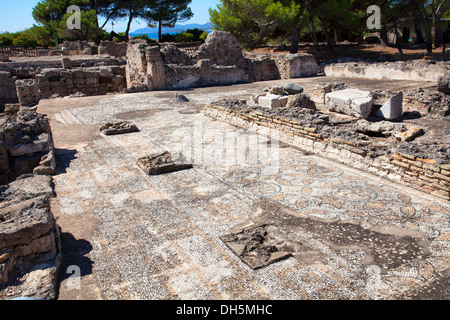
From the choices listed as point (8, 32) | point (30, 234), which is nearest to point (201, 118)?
point (30, 234)

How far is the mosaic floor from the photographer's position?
120 inches

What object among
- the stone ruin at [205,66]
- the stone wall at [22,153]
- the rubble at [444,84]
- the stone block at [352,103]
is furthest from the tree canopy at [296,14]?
the stone wall at [22,153]

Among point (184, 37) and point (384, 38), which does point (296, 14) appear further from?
point (184, 37)

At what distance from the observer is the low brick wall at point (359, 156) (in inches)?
180

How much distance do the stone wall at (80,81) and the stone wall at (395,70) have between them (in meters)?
9.86

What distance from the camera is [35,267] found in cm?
311

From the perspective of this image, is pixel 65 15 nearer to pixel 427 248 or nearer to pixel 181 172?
pixel 181 172

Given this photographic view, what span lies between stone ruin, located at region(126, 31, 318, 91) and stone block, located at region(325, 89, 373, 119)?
22.3ft

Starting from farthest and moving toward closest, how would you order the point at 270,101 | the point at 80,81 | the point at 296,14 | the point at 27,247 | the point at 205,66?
the point at 296,14, the point at 205,66, the point at 80,81, the point at 270,101, the point at 27,247

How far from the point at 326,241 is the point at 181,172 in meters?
2.75

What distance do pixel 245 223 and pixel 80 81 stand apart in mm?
12464

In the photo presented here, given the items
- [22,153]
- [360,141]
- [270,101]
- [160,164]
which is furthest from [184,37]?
[360,141]

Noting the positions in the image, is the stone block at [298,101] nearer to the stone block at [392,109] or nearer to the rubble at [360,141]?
the rubble at [360,141]

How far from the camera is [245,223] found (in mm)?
4105
